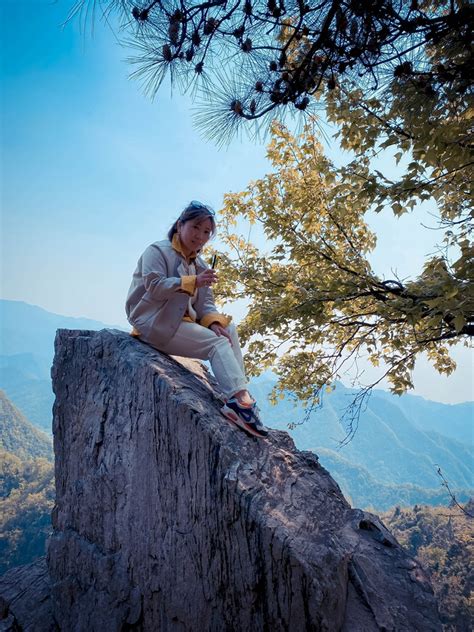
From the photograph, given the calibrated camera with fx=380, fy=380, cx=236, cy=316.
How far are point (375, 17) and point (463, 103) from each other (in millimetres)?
1066

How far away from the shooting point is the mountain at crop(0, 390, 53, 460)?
499ft

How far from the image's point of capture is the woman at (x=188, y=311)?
3.60 meters

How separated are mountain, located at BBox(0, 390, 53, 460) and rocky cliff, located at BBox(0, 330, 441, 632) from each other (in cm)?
16963

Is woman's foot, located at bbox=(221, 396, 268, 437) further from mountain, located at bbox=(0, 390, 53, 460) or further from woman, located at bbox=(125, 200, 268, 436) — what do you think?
mountain, located at bbox=(0, 390, 53, 460)

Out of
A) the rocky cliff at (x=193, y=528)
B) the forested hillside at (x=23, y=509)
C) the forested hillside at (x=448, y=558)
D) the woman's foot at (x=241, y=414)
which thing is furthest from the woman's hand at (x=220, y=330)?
the forested hillside at (x=23, y=509)

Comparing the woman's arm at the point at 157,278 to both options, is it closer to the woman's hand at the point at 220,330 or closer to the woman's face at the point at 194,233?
the woman's face at the point at 194,233

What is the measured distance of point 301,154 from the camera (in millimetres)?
6586

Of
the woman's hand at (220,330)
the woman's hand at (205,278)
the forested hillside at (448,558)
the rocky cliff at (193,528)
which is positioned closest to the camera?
the rocky cliff at (193,528)

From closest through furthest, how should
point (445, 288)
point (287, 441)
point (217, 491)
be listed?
point (217, 491), point (445, 288), point (287, 441)

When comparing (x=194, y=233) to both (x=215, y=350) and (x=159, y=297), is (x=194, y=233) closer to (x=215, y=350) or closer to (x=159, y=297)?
(x=159, y=297)

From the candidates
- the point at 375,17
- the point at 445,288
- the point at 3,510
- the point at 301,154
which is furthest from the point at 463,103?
the point at 3,510

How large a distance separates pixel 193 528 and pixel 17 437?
7339 inches

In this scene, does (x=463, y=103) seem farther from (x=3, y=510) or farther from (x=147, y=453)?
(x=3, y=510)

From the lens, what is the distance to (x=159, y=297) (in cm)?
370
